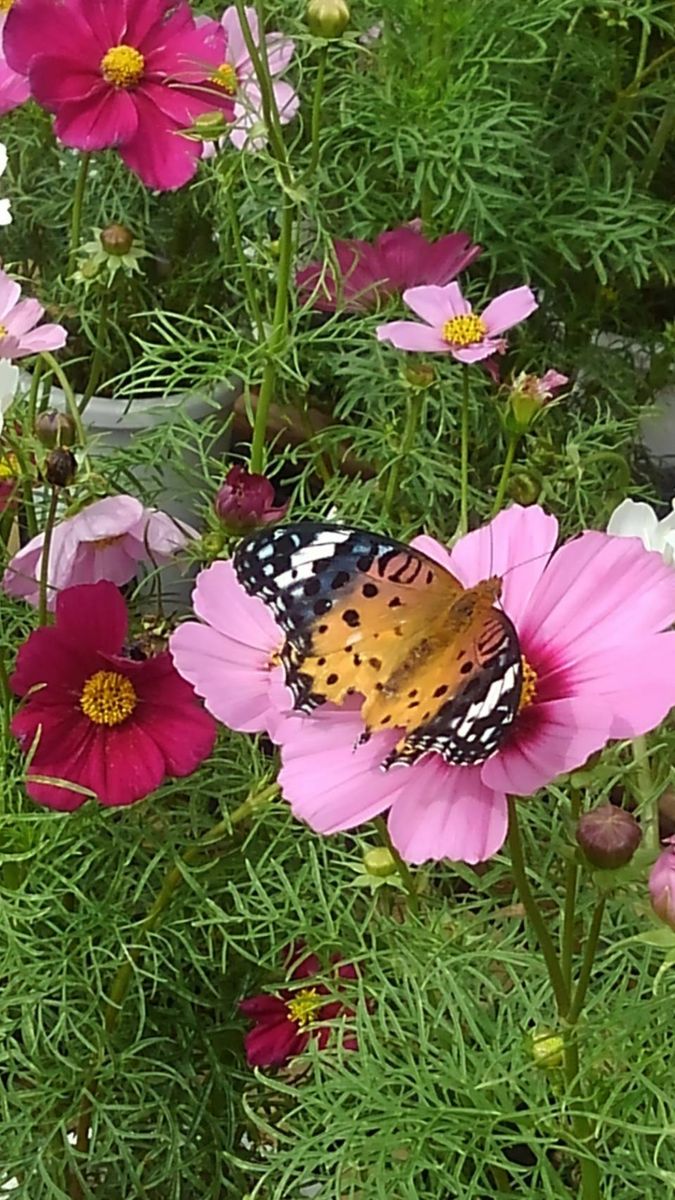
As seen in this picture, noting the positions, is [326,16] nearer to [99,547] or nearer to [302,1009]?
[99,547]

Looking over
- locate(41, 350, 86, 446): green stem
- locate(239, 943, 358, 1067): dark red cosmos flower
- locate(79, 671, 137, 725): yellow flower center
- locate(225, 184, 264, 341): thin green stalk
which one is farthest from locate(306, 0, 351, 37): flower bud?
locate(239, 943, 358, 1067): dark red cosmos flower

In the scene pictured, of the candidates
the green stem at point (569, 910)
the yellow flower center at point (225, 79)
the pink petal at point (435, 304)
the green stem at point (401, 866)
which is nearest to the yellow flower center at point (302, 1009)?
the green stem at point (401, 866)

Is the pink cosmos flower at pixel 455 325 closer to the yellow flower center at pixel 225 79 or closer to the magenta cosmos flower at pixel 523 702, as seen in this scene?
the yellow flower center at pixel 225 79

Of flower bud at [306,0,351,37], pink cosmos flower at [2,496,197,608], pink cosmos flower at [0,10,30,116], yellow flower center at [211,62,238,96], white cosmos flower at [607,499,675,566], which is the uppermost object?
flower bud at [306,0,351,37]

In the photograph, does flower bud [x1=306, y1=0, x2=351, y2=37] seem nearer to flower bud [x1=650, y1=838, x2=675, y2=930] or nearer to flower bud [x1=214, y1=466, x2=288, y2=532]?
flower bud [x1=214, y1=466, x2=288, y2=532]

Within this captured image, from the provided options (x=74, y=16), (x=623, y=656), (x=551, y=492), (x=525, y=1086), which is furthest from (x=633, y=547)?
(x=74, y=16)

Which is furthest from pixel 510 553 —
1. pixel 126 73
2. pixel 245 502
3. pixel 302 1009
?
pixel 126 73
